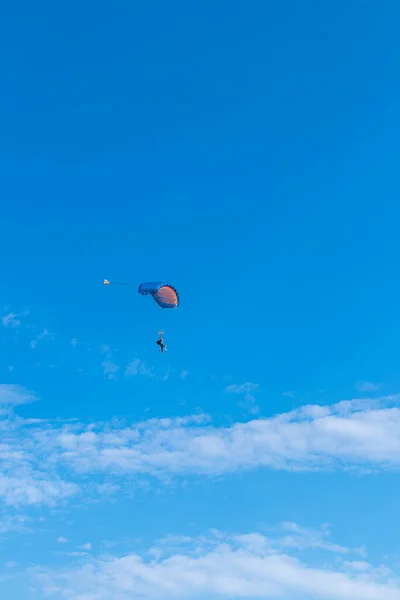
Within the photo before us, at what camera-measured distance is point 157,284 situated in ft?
290

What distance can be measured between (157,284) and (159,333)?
1064cm

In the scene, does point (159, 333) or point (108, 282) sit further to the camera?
point (159, 333)

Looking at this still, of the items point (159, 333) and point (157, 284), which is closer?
point (157, 284)

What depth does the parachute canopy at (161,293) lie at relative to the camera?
290ft

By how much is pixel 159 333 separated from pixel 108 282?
44.6ft

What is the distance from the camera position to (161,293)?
291 ft

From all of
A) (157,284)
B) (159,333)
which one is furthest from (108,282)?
(159,333)

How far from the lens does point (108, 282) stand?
86375mm

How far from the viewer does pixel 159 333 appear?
3816 inches

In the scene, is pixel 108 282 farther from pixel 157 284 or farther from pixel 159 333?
pixel 159 333

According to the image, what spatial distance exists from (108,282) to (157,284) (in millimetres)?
6097

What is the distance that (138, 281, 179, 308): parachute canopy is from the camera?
8825 centimetres
